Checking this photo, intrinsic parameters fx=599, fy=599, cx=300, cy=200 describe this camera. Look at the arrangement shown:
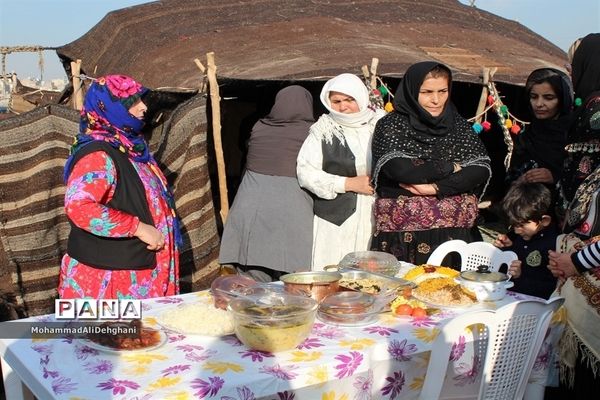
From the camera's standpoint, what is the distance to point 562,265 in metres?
2.28

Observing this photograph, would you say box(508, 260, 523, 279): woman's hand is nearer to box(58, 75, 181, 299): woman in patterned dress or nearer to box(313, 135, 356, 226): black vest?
box(313, 135, 356, 226): black vest

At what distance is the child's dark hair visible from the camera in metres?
2.79

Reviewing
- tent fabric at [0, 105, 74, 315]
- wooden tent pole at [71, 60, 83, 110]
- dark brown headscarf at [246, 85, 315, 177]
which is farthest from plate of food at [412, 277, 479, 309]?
wooden tent pole at [71, 60, 83, 110]

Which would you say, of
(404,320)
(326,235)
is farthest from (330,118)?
(404,320)

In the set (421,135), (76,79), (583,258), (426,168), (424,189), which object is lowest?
(583,258)

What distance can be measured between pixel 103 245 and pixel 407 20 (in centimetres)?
639

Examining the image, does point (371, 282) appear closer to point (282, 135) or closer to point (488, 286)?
point (488, 286)

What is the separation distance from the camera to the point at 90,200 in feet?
7.86

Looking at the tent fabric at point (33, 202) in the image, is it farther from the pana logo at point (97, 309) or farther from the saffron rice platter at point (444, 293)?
the saffron rice platter at point (444, 293)

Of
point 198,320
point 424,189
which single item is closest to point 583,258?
point 424,189

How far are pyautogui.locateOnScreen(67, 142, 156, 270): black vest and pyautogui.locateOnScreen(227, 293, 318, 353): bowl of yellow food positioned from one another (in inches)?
35.8

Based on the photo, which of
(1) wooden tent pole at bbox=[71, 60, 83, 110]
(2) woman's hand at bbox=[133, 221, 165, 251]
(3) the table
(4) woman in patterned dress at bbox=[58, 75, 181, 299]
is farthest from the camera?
(1) wooden tent pole at bbox=[71, 60, 83, 110]

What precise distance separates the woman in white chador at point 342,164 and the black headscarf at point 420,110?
303mm

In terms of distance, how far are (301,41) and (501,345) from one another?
5.32 metres
